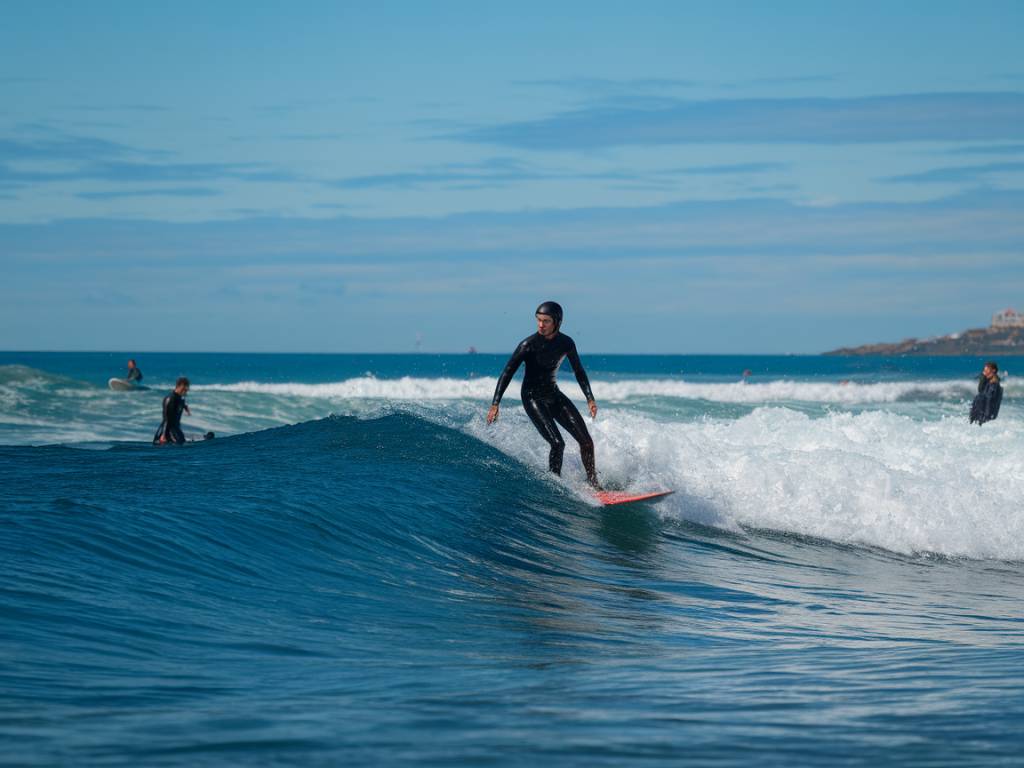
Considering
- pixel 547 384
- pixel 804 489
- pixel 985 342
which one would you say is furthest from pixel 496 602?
pixel 985 342

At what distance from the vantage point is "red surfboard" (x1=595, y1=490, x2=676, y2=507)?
39.6 ft

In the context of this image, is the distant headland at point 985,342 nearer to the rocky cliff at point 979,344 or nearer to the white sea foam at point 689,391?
the rocky cliff at point 979,344

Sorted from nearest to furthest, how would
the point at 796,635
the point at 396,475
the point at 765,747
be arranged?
the point at 765,747
the point at 796,635
the point at 396,475

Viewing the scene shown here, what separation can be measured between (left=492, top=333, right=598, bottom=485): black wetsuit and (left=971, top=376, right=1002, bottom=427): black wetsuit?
37.3ft

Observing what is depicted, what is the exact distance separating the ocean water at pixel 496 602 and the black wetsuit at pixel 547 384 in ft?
2.81

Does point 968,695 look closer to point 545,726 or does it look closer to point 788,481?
point 545,726

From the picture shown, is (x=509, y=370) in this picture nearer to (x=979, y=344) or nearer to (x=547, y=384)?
(x=547, y=384)

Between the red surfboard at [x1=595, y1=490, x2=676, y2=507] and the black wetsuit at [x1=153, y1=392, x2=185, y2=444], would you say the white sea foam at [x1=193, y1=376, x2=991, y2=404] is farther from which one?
the red surfboard at [x1=595, y1=490, x2=676, y2=507]

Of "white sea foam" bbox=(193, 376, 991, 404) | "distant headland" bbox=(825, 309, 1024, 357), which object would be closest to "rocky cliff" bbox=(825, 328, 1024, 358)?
"distant headland" bbox=(825, 309, 1024, 357)

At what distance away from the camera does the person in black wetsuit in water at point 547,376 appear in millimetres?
11641

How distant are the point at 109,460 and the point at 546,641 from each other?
27.5 feet

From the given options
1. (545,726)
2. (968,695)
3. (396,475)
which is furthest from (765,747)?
(396,475)

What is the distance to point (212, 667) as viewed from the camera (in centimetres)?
577

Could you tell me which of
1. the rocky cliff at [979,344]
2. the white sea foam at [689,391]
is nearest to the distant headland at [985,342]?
the rocky cliff at [979,344]
